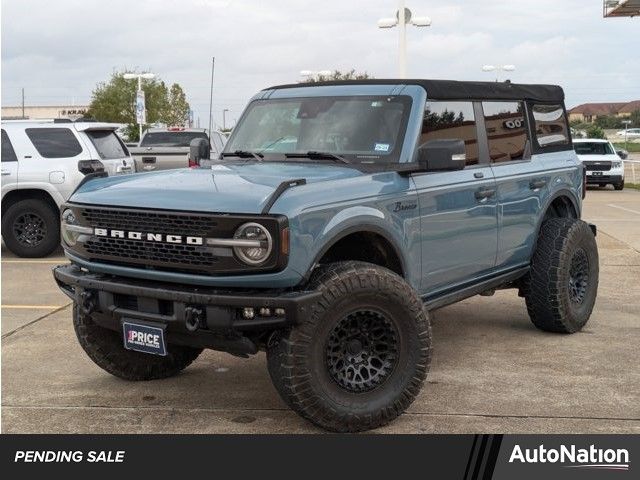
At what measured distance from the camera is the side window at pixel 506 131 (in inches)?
245

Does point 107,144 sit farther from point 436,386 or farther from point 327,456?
point 327,456

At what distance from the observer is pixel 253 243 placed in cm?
420

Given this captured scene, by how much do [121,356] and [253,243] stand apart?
1.69 meters

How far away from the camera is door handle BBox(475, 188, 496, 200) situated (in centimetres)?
574

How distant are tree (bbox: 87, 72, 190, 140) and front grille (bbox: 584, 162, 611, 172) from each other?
127 ft

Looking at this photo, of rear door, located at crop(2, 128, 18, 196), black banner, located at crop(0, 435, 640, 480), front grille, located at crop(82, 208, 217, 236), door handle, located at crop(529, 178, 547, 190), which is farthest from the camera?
rear door, located at crop(2, 128, 18, 196)

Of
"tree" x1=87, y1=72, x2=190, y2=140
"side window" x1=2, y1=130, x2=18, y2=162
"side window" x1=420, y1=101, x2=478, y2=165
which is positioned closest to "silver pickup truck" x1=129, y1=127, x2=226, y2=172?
"side window" x1=2, y1=130, x2=18, y2=162

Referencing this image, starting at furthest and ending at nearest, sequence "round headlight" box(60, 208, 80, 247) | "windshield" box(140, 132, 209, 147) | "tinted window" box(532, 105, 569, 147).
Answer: "windshield" box(140, 132, 209, 147) < "tinted window" box(532, 105, 569, 147) < "round headlight" box(60, 208, 80, 247)

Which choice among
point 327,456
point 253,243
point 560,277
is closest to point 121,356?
point 253,243

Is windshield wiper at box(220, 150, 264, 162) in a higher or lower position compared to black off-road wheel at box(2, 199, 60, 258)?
higher

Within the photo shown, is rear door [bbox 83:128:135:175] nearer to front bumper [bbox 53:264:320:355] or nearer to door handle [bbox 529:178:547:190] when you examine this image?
door handle [bbox 529:178:547:190]

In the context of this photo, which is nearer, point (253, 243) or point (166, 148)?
point (253, 243)

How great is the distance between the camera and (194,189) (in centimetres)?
454

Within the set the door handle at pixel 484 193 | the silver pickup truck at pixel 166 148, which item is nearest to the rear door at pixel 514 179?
the door handle at pixel 484 193
